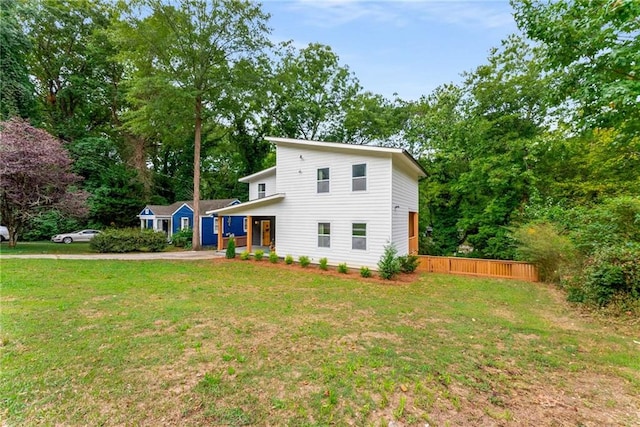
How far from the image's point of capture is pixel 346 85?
91.5ft

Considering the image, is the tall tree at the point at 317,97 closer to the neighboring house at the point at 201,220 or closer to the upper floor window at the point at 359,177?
the neighboring house at the point at 201,220

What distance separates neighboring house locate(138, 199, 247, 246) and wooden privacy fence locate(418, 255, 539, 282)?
14.9 metres

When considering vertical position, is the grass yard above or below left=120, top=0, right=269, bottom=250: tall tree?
below

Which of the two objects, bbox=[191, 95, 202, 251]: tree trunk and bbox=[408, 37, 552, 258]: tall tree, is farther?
bbox=[191, 95, 202, 251]: tree trunk

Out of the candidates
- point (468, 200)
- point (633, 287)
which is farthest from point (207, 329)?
point (468, 200)

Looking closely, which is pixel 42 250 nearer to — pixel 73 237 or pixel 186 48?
pixel 73 237

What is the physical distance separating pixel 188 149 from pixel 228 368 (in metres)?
32.3

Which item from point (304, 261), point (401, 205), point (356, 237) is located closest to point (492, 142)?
point (401, 205)

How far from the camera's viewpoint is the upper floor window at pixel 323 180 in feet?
43.7

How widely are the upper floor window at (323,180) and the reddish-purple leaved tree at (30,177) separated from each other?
47.4 ft

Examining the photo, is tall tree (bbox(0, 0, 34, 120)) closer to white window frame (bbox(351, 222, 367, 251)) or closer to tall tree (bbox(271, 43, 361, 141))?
tall tree (bbox(271, 43, 361, 141))

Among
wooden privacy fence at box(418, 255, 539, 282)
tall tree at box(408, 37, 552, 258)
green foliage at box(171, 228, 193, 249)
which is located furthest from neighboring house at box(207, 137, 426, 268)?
green foliage at box(171, 228, 193, 249)

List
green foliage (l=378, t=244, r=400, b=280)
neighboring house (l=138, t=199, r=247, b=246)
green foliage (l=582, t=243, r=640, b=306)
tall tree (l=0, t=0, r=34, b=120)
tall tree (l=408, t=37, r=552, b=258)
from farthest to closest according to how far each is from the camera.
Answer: neighboring house (l=138, t=199, r=247, b=246)
tall tree (l=0, t=0, r=34, b=120)
tall tree (l=408, t=37, r=552, b=258)
green foliage (l=378, t=244, r=400, b=280)
green foliage (l=582, t=243, r=640, b=306)

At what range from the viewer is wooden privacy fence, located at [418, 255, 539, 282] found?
37.0ft
